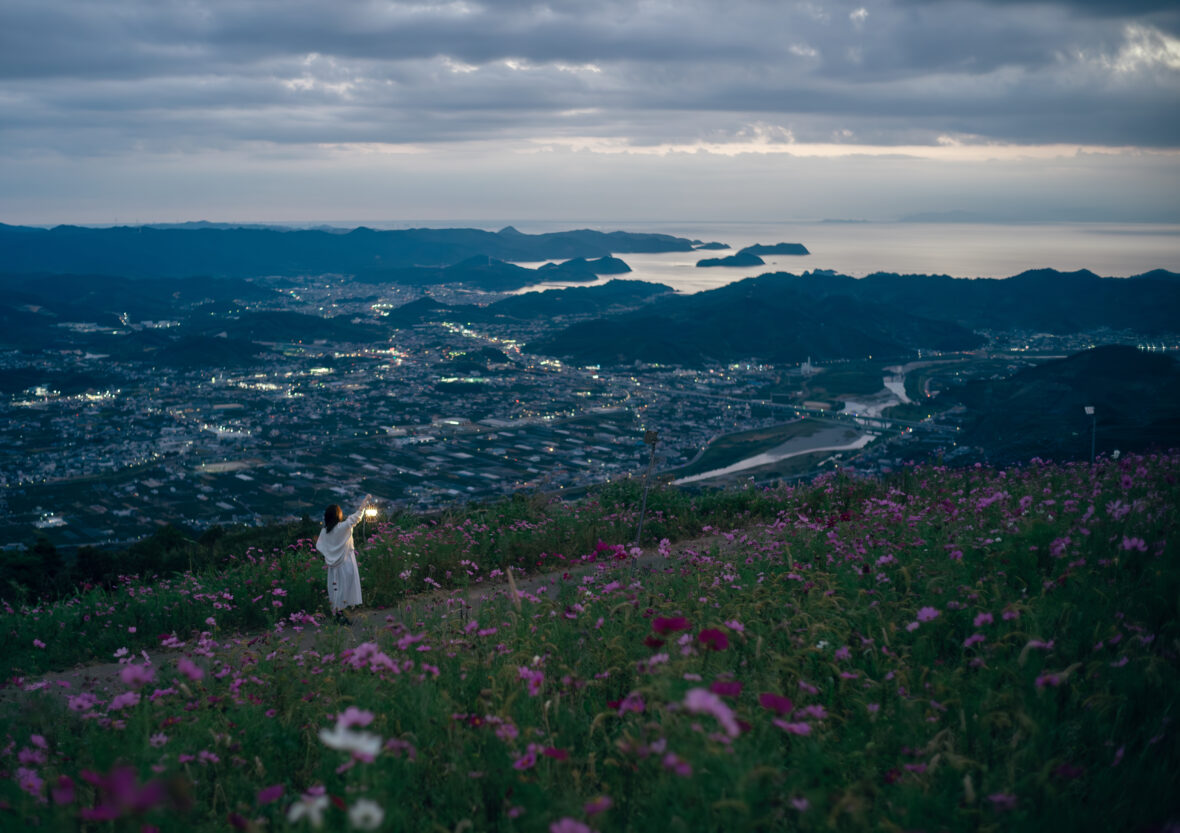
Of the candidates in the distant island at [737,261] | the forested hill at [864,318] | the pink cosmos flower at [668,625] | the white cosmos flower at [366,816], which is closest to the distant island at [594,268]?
the distant island at [737,261]

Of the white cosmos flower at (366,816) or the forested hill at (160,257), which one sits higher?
the forested hill at (160,257)

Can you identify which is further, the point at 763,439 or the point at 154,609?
the point at 763,439

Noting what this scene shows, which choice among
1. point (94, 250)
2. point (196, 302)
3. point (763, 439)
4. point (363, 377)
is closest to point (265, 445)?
point (363, 377)

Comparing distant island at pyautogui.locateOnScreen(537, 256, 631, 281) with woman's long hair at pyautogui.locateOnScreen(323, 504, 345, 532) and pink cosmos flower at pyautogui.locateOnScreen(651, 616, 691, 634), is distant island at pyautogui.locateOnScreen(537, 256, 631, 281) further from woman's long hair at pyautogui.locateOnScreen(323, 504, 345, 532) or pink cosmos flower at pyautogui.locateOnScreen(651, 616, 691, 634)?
pink cosmos flower at pyautogui.locateOnScreen(651, 616, 691, 634)

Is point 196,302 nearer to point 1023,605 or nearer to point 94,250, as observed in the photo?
point 94,250

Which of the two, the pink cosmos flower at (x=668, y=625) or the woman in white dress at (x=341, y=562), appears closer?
the pink cosmos flower at (x=668, y=625)

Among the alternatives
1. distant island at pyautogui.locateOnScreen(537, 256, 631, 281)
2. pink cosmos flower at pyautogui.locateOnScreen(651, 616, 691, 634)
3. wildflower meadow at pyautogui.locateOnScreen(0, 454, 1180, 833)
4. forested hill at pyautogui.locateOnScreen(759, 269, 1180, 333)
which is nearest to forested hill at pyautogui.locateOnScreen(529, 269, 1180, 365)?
forested hill at pyautogui.locateOnScreen(759, 269, 1180, 333)

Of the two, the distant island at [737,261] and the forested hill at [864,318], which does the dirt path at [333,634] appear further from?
the distant island at [737,261]

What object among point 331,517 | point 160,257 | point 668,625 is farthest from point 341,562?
point 160,257
